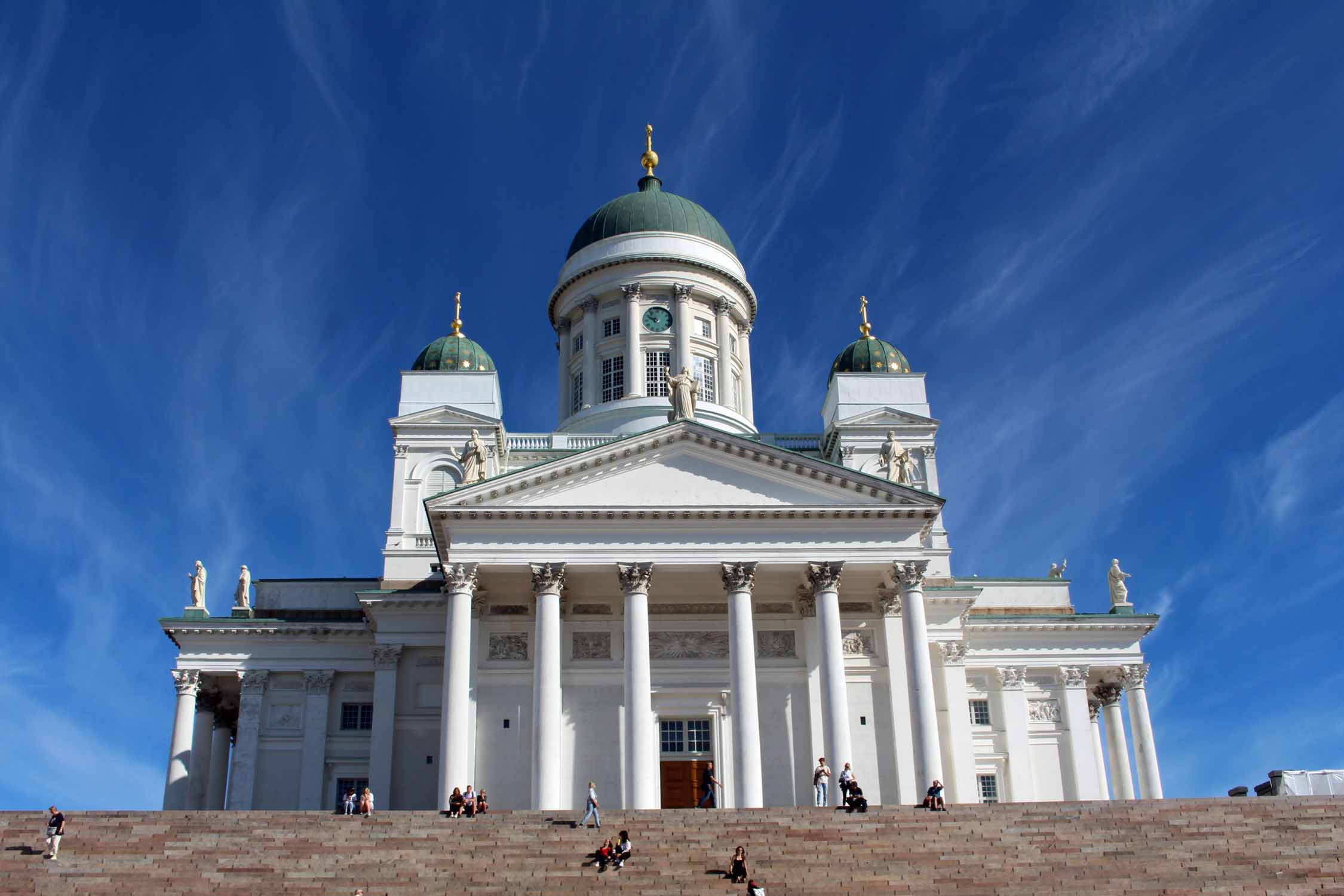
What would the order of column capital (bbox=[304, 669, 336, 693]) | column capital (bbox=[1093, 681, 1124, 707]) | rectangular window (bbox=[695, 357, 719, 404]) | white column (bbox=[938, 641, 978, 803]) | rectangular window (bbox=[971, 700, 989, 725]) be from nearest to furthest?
white column (bbox=[938, 641, 978, 803]) → column capital (bbox=[304, 669, 336, 693]) → rectangular window (bbox=[971, 700, 989, 725]) → column capital (bbox=[1093, 681, 1124, 707]) → rectangular window (bbox=[695, 357, 719, 404])

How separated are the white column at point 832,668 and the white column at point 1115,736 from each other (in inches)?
601

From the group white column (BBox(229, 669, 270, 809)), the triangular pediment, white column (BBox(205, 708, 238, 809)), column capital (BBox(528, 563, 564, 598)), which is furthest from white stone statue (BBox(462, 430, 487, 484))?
white column (BBox(205, 708, 238, 809))

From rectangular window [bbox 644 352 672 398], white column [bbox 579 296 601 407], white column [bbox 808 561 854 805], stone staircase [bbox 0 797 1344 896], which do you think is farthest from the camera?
white column [bbox 579 296 601 407]

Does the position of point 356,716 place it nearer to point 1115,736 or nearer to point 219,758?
point 219,758

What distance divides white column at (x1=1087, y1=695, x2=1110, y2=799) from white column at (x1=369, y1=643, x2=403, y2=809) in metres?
23.6

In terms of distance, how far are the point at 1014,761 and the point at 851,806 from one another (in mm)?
17339

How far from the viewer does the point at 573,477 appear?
120 ft

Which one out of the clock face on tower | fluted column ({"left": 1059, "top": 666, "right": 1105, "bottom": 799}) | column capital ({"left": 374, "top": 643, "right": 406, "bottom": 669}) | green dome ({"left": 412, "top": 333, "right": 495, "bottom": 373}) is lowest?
fluted column ({"left": 1059, "top": 666, "right": 1105, "bottom": 799})

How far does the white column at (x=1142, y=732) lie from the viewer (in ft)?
151

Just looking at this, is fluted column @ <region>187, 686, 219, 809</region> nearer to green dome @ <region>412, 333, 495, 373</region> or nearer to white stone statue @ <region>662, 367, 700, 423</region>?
green dome @ <region>412, 333, 495, 373</region>

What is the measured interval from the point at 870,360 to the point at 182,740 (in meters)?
27.8

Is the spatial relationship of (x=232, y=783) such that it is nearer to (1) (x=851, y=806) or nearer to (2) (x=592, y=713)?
(2) (x=592, y=713)

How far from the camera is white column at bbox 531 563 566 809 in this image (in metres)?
33.6

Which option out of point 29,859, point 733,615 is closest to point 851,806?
point 733,615
